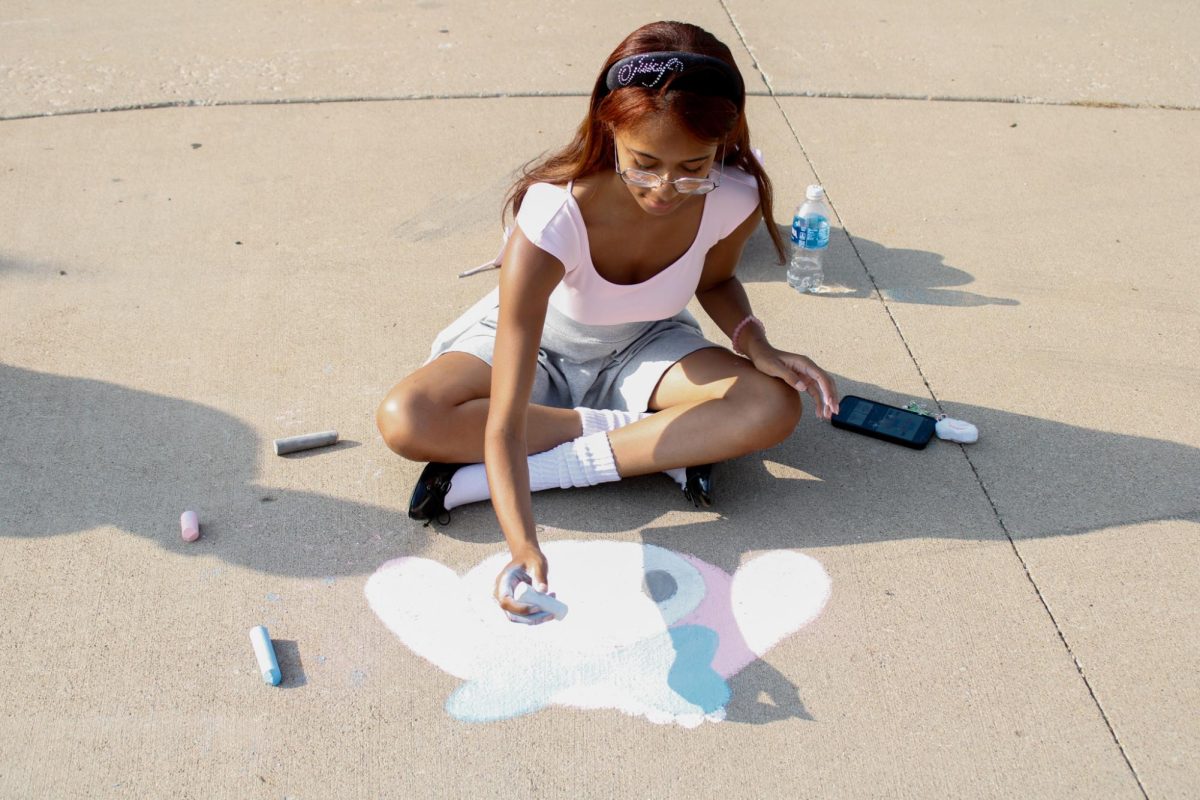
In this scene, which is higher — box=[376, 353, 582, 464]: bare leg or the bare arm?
the bare arm

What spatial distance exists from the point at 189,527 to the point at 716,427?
1201 mm

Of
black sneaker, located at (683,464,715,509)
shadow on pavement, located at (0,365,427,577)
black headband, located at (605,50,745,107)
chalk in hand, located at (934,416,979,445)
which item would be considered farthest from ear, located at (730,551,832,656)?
black headband, located at (605,50,745,107)

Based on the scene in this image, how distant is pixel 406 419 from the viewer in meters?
2.62

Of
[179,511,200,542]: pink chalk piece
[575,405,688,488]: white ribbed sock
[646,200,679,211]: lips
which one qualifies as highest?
[646,200,679,211]: lips

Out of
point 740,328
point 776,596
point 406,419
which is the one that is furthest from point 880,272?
point 406,419

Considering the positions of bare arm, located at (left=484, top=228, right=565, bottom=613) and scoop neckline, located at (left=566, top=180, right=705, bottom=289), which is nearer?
bare arm, located at (left=484, top=228, right=565, bottom=613)

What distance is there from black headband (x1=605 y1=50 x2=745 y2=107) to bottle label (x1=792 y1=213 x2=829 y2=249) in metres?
1.28

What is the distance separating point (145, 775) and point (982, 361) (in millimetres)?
2365

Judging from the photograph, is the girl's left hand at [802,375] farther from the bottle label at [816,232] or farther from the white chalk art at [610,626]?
the bottle label at [816,232]

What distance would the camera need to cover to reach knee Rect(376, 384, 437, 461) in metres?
2.63

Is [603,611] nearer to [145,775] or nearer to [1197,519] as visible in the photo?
[145,775]

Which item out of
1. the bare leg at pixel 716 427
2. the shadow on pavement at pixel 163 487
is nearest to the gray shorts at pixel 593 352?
the bare leg at pixel 716 427

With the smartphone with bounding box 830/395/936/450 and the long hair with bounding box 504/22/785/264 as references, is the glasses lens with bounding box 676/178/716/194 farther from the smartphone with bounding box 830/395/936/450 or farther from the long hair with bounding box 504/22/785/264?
the smartphone with bounding box 830/395/936/450

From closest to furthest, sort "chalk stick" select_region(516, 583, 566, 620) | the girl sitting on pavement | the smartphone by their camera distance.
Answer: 1. "chalk stick" select_region(516, 583, 566, 620)
2. the girl sitting on pavement
3. the smartphone
